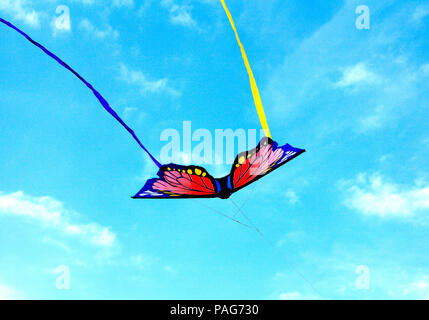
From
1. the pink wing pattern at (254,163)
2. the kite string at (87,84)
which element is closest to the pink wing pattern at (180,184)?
the pink wing pattern at (254,163)

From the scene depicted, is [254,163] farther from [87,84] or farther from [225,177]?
[87,84]

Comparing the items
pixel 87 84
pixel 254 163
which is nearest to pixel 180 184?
pixel 254 163

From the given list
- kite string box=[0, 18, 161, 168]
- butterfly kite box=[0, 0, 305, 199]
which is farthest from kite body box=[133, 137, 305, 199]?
kite string box=[0, 18, 161, 168]

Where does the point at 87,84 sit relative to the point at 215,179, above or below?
Answer: above

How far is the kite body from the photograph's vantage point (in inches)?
297

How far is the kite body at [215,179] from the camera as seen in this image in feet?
24.7

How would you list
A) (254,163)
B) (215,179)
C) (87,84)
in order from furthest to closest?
1. (254,163)
2. (215,179)
3. (87,84)

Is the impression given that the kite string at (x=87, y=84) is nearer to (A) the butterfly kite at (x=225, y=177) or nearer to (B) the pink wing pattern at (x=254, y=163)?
(A) the butterfly kite at (x=225, y=177)

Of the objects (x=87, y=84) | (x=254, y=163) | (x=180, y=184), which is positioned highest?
(x=87, y=84)

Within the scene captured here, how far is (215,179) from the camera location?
7.60 m

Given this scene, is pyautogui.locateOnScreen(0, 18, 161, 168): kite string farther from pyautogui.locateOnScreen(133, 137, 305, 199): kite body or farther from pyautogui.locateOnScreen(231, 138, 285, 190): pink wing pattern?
pyautogui.locateOnScreen(231, 138, 285, 190): pink wing pattern
